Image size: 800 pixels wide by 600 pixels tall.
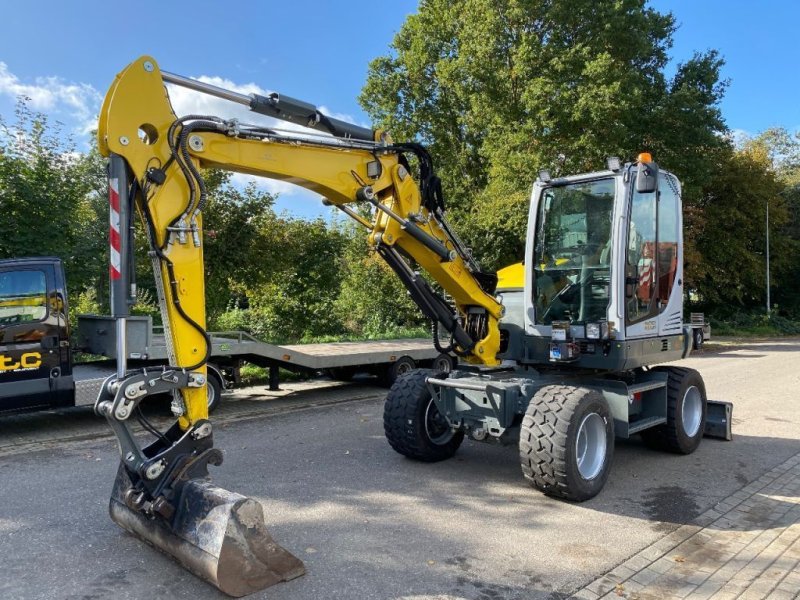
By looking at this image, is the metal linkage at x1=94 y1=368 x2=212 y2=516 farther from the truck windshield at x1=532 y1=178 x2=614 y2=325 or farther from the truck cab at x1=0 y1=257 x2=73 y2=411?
the truck cab at x1=0 y1=257 x2=73 y2=411

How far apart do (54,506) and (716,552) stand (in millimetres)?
5064

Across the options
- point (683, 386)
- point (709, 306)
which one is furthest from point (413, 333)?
point (709, 306)

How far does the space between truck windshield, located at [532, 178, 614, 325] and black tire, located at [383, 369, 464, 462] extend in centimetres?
145

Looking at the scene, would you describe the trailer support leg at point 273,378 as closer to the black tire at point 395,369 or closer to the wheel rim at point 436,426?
the black tire at point 395,369

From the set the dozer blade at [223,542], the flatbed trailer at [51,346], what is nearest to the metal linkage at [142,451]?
the dozer blade at [223,542]

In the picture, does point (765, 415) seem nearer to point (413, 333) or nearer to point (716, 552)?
point (716, 552)

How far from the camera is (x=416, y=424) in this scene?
6.03 m

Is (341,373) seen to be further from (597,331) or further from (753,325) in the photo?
(753,325)

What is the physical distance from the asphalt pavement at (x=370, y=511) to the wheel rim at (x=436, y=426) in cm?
28

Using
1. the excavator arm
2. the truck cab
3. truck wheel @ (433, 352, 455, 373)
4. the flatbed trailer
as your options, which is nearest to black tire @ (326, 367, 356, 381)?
truck wheel @ (433, 352, 455, 373)

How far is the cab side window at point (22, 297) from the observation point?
7.16m

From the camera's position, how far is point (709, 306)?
32.8 meters

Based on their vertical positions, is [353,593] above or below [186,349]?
below

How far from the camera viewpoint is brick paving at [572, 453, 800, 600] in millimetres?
3717
